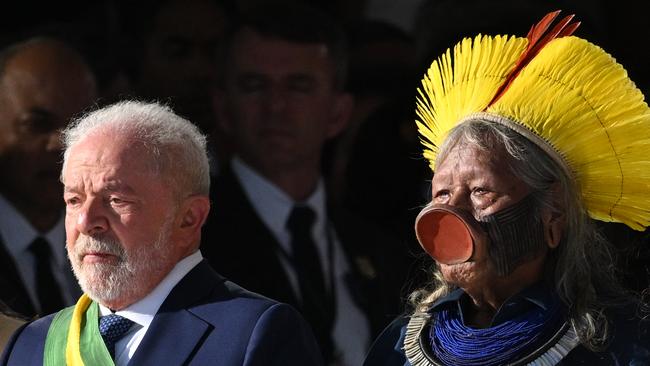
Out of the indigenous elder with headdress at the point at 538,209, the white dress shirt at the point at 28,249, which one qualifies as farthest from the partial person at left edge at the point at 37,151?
the indigenous elder with headdress at the point at 538,209

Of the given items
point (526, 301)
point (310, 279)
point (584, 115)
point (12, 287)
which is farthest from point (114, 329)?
point (310, 279)

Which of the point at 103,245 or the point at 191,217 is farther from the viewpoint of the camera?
the point at 191,217

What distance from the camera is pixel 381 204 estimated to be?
6.33 m

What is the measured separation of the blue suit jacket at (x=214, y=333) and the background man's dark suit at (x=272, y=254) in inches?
68.2

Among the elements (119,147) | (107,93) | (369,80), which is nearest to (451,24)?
(369,80)

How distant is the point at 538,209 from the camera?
4148 mm

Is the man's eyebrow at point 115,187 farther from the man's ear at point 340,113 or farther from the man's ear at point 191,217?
the man's ear at point 340,113

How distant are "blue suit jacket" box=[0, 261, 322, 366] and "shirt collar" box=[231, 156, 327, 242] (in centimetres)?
185

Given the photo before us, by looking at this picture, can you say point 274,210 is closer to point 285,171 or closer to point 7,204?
point 285,171

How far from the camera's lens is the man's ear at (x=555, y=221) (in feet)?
13.7

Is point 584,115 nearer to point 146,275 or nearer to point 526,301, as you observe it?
point 526,301

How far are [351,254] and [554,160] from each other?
218 cm

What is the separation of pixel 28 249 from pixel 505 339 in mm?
2443

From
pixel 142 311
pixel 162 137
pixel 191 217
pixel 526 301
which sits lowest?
pixel 526 301
